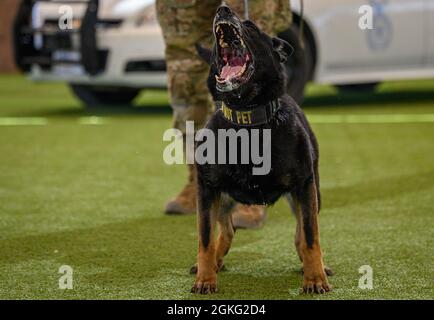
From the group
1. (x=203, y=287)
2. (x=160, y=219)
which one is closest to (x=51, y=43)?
(x=160, y=219)

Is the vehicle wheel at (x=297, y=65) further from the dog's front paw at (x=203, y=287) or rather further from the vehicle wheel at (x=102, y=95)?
the dog's front paw at (x=203, y=287)

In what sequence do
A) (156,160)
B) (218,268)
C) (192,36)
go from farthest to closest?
(156,160) < (192,36) < (218,268)

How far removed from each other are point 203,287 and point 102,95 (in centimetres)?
668

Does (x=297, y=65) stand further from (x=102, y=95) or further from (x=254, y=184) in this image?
(x=254, y=184)

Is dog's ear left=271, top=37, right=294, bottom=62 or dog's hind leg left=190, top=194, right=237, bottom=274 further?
dog's hind leg left=190, top=194, right=237, bottom=274

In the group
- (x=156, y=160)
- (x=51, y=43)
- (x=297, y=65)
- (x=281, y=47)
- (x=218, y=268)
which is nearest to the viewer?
(x=281, y=47)

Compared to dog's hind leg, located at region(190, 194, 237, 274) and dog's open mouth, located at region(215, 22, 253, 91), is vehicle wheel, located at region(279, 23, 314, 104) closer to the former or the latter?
dog's hind leg, located at region(190, 194, 237, 274)

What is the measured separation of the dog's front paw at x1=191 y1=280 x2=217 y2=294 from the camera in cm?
353

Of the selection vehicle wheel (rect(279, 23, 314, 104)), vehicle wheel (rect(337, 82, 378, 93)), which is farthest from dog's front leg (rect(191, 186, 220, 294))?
vehicle wheel (rect(337, 82, 378, 93))

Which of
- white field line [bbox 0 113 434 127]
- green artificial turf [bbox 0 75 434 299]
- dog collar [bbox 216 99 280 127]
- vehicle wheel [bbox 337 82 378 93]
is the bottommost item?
vehicle wheel [bbox 337 82 378 93]

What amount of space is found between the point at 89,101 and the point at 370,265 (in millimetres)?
6425

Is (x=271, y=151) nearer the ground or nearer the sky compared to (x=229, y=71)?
nearer the ground

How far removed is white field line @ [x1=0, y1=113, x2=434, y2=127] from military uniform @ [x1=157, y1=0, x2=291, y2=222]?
12.0 ft

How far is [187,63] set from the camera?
4.96m
